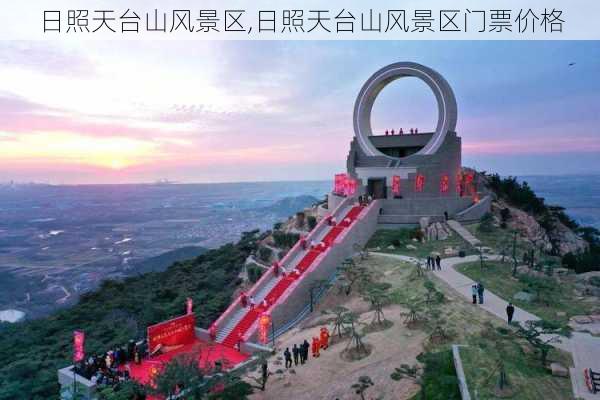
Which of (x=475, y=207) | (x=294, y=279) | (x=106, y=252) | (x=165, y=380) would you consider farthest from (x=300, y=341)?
(x=106, y=252)

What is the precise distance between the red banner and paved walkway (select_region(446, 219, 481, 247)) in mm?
19694

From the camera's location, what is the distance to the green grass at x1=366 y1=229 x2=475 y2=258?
95.4ft

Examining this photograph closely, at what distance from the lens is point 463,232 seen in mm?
31484

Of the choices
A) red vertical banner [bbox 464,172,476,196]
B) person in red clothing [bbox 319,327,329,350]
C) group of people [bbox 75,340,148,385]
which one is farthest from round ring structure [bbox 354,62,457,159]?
group of people [bbox 75,340,148,385]

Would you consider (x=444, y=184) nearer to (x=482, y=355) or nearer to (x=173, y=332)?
(x=482, y=355)

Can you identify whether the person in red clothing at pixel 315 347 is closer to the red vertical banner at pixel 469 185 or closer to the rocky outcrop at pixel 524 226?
the rocky outcrop at pixel 524 226

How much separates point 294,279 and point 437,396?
48.0ft

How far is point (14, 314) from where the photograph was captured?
239 ft

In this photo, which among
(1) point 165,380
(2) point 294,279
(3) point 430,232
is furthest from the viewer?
(3) point 430,232

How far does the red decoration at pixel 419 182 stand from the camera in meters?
34.6

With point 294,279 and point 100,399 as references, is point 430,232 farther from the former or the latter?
point 100,399

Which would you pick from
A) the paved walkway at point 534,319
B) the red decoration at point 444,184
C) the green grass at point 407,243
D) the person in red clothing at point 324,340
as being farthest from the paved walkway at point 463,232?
the person in red clothing at point 324,340

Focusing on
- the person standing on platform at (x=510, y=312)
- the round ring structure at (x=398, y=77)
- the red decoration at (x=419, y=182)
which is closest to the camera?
the person standing on platform at (x=510, y=312)

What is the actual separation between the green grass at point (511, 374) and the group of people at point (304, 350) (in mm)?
6374
